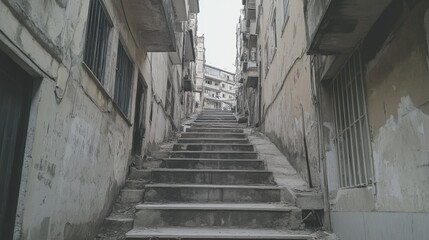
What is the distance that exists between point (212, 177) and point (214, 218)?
54.6 inches

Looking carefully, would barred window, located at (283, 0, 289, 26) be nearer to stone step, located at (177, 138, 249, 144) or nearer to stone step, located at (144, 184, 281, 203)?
stone step, located at (177, 138, 249, 144)

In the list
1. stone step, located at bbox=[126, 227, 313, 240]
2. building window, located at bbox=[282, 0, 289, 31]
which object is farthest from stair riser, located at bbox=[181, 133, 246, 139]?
stone step, located at bbox=[126, 227, 313, 240]

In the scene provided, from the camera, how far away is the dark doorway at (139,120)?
683 cm

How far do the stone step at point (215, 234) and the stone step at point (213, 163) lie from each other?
90.3 inches

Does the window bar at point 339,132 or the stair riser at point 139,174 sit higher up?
the window bar at point 339,132

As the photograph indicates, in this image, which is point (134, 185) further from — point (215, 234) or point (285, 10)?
point (285, 10)

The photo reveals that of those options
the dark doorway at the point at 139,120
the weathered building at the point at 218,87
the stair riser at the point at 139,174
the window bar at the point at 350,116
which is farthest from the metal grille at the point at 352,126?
the weathered building at the point at 218,87

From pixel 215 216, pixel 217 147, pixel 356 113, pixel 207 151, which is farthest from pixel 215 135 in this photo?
pixel 356 113

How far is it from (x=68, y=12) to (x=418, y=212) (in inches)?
127

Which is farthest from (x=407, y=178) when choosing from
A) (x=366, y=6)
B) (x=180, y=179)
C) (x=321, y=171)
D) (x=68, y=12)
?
(x=180, y=179)

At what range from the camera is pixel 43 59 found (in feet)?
8.93

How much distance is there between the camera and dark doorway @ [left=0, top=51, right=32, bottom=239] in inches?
99.0

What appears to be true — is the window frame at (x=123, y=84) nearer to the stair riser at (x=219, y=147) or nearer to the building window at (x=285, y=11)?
the stair riser at (x=219, y=147)

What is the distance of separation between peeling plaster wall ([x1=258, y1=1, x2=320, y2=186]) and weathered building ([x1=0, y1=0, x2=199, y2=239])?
2.30 metres
